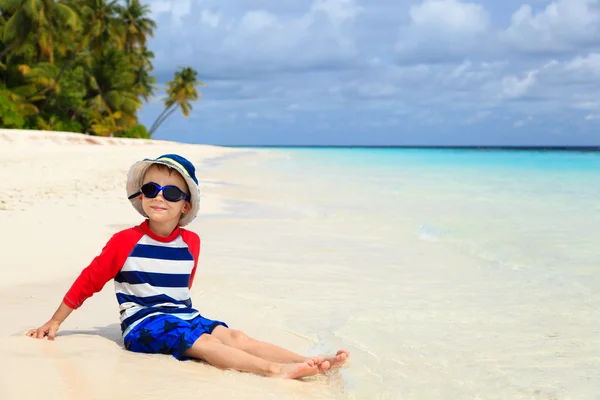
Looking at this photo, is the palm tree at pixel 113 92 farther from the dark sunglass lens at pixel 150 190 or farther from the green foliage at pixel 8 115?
the dark sunglass lens at pixel 150 190

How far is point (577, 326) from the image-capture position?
12.0 feet

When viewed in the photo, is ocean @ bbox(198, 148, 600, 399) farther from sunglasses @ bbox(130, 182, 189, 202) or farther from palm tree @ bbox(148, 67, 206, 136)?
palm tree @ bbox(148, 67, 206, 136)

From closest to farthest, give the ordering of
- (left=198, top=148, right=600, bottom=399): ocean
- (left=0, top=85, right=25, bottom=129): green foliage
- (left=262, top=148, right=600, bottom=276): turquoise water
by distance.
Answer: (left=198, top=148, right=600, bottom=399): ocean < (left=262, top=148, right=600, bottom=276): turquoise water < (left=0, top=85, right=25, bottom=129): green foliage

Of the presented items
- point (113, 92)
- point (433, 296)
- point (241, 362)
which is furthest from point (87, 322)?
point (113, 92)

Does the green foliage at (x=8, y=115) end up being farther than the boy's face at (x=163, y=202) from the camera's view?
Yes

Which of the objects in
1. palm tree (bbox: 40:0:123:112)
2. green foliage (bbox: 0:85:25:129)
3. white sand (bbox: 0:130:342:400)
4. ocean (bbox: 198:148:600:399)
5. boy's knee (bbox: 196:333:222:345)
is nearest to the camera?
white sand (bbox: 0:130:342:400)

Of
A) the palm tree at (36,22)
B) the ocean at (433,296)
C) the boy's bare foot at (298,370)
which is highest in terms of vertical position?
the palm tree at (36,22)

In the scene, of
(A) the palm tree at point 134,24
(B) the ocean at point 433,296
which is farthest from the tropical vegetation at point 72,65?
(B) the ocean at point 433,296

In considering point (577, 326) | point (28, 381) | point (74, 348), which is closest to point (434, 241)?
point (577, 326)

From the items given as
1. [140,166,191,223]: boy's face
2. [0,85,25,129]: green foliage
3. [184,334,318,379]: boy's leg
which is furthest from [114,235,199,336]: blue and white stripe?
[0,85,25,129]: green foliage

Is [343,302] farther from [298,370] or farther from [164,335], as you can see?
[164,335]

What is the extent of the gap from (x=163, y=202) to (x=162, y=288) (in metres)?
0.39

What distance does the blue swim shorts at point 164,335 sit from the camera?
2.68m

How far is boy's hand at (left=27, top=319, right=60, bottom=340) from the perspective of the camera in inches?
107
